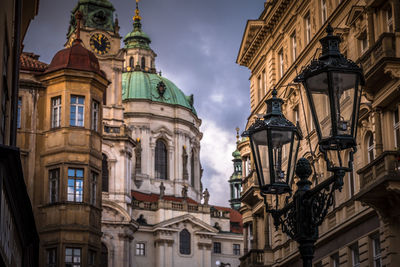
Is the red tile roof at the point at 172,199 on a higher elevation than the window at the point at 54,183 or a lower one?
higher

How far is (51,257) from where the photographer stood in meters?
35.5

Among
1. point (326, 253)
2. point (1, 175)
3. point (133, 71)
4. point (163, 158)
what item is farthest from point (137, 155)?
point (1, 175)

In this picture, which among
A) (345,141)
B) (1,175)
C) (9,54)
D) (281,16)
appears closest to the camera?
(345,141)

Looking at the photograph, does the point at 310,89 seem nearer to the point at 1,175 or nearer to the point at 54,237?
the point at 1,175

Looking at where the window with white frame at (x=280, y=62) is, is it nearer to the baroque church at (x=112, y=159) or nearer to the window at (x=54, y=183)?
the baroque church at (x=112, y=159)

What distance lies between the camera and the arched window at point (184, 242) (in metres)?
87.3

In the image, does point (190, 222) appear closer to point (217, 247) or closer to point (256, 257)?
point (217, 247)

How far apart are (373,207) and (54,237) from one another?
1473cm

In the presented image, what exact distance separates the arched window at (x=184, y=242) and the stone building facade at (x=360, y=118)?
130 ft

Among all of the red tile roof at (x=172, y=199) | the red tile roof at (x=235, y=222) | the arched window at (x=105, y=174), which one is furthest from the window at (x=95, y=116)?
the red tile roof at (x=235, y=222)

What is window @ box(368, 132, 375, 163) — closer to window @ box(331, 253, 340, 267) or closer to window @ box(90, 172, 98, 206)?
window @ box(331, 253, 340, 267)

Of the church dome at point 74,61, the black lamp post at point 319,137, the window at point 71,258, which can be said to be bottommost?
the black lamp post at point 319,137

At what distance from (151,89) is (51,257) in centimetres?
6584

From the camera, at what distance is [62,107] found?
37094mm
